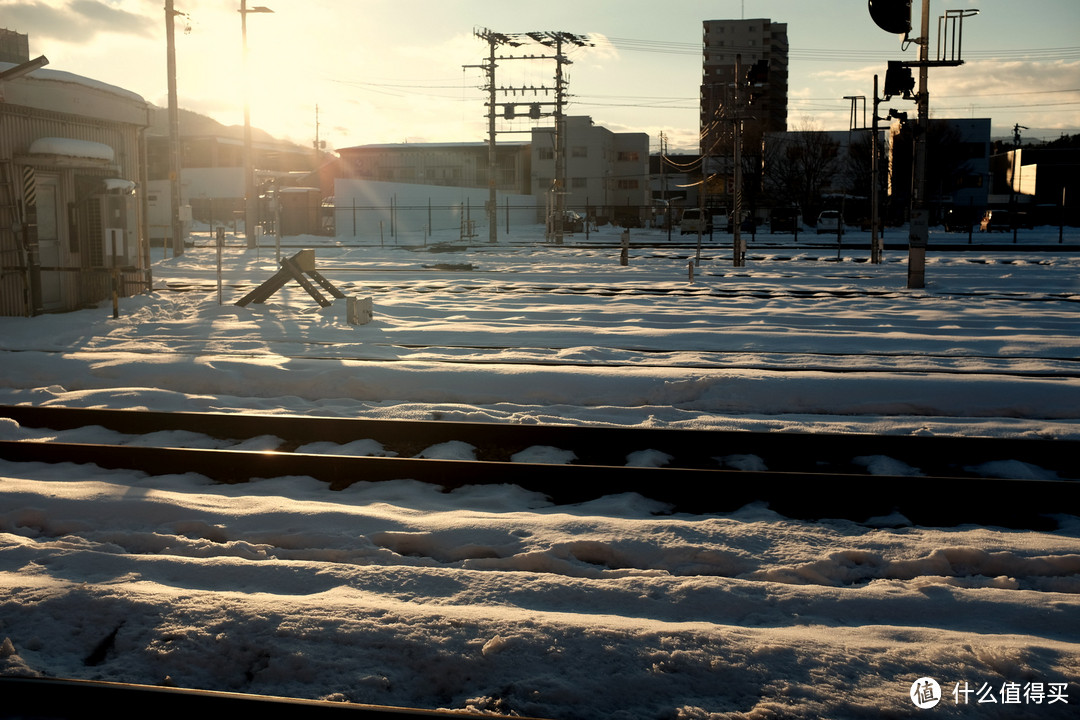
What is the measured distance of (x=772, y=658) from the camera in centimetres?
374

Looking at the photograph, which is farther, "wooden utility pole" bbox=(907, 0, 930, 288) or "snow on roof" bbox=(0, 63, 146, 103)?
"wooden utility pole" bbox=(907, 0, 930, 288)

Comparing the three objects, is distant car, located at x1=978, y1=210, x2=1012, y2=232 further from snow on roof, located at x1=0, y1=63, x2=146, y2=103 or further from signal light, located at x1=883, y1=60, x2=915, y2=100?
snow on roof, located at x1=0, y1=63, x2=146, y2=103

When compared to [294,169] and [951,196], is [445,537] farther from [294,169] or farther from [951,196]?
[294,169]

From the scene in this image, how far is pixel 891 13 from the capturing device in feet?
62.7

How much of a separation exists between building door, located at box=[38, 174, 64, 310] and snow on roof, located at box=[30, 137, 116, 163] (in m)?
0.81

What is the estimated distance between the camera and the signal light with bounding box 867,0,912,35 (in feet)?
62.5

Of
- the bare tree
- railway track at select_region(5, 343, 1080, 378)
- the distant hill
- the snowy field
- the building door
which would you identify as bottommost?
the snowy field

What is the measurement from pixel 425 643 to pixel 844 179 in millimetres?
91095

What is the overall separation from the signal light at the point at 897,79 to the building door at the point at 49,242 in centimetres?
1624

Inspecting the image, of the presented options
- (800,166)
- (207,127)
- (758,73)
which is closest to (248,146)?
(758,73)

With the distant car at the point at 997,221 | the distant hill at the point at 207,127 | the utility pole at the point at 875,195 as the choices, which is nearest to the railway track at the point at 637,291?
the utility pole at the point at 875,195

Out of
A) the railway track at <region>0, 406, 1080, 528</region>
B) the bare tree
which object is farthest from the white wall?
the railway track at <region>0, 406, 1080, 528</region>

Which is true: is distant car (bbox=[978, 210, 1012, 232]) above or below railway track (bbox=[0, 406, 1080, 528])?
above

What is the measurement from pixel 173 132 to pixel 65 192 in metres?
21.8
